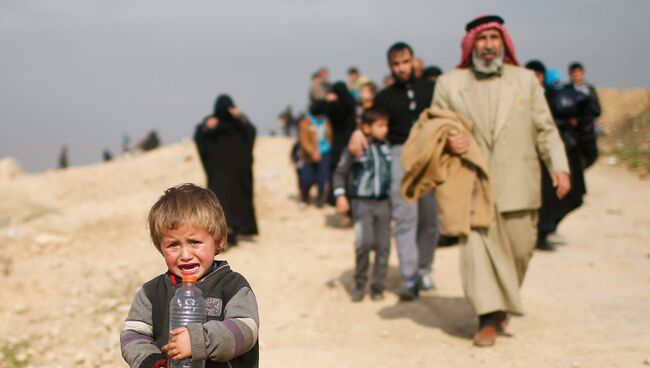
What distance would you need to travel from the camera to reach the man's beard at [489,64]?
5754 mm

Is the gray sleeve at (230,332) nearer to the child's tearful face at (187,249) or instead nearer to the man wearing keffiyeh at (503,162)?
the child's tearful face at (187,249)

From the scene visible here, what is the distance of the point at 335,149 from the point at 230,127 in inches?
59.4

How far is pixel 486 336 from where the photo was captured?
560 cm

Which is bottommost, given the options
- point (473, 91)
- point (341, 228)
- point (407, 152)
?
point (341, 228)

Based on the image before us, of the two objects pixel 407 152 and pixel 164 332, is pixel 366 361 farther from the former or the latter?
pixel 164 332

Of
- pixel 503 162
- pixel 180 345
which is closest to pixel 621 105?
pixel 503 162

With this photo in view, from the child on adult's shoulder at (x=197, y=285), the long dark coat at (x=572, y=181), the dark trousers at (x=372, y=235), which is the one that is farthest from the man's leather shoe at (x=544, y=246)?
the child on adult's shoulder at (x=197, y=285)

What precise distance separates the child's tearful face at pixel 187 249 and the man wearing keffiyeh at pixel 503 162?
A: 9.97 ft

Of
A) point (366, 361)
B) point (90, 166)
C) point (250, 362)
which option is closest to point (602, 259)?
point (366, 361)

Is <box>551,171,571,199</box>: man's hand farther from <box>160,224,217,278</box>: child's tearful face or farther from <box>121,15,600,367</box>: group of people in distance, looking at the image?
<box>160,224,217,278</box>: child's tearful face

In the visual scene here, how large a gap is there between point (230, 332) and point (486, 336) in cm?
319

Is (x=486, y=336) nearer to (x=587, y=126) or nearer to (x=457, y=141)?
(x=457, y=141)

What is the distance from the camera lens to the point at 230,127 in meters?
10.9

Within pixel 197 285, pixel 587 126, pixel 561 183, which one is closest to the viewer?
pixel 197 285
